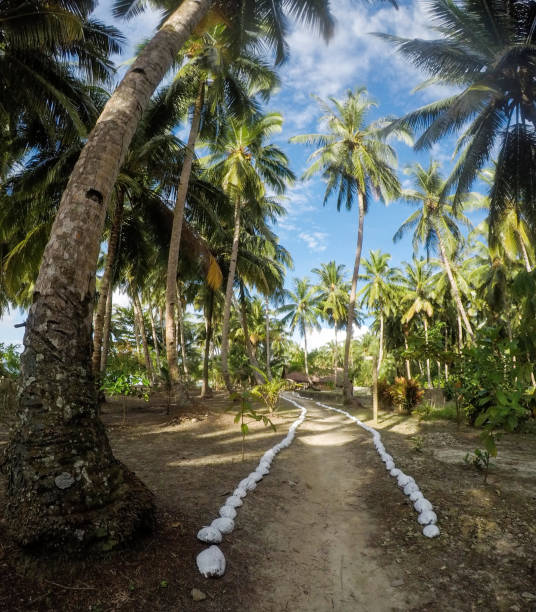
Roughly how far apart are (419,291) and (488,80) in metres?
21.7

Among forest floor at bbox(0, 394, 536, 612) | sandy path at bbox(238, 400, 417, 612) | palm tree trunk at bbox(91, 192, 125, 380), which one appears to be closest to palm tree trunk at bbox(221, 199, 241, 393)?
palm tree trunk at bbox(91, 192, 125, 380)

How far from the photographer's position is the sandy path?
7.38ft

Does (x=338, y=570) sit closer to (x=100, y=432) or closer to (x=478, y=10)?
(x=100, y=432)

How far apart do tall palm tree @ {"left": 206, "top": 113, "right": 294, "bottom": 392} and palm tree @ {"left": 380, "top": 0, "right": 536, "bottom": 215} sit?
662 centimetres

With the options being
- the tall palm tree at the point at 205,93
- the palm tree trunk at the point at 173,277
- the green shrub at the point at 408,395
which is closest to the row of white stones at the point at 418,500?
the palm tree trunk at the point at 173,277

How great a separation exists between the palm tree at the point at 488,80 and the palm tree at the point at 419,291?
1790 cm

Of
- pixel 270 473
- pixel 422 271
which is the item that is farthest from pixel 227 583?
pixel 422 271

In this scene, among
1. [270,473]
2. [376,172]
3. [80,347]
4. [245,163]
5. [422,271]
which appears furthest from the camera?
[422,271]

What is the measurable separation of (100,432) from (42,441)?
15.2 inches

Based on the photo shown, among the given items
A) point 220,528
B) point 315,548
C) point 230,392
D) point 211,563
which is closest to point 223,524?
point 220,528

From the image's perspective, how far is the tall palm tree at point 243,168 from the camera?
14750 mm

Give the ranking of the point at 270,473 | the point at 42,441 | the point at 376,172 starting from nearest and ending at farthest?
the point at 42,441 < the point at 270,473 < the point at 376,172

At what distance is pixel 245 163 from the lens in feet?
49.7

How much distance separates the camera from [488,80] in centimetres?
1023
